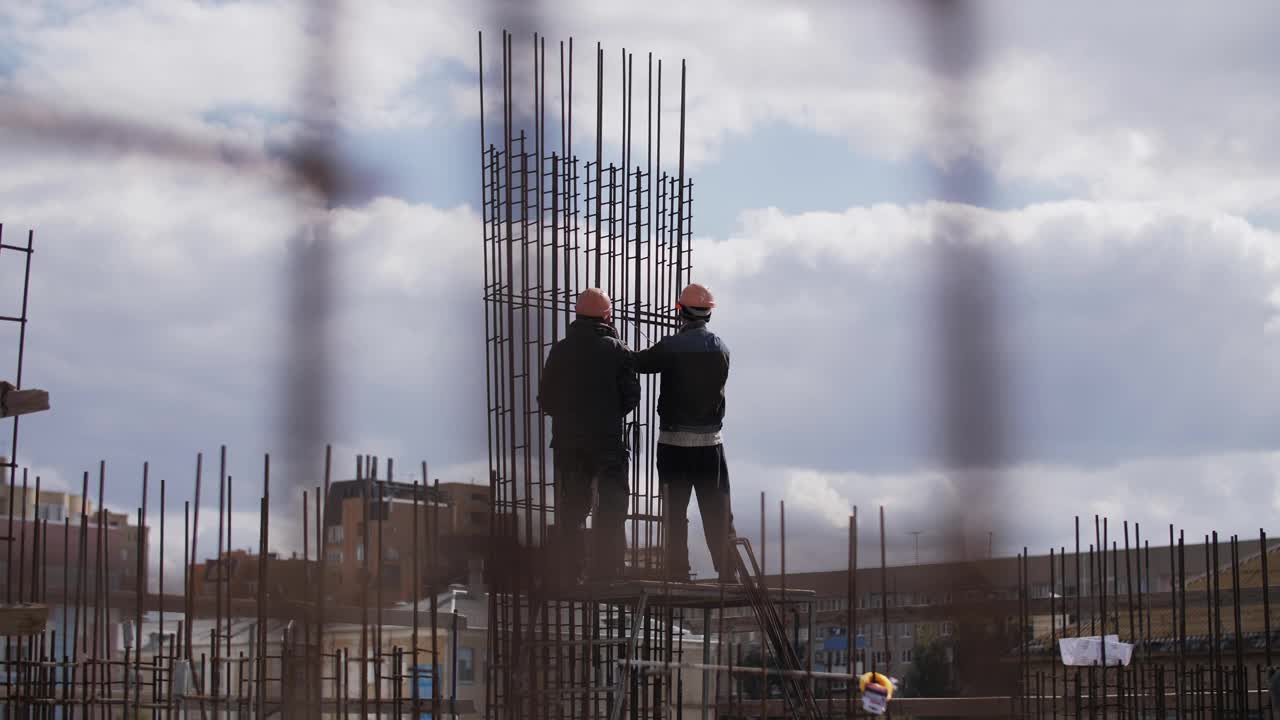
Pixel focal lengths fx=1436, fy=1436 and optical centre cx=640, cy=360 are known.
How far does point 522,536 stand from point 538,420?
73 cm

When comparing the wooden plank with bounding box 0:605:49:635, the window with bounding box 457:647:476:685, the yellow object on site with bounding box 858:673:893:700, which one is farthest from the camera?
the window with bounding box 457:647:476:685

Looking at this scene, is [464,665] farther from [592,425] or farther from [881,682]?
[881,682]

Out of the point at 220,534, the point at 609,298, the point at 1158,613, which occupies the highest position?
the point at 609,298

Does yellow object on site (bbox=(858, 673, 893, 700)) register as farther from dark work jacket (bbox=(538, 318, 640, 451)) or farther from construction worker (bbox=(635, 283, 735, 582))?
dark work jacket (bbox=(538, 318, 640, 451))

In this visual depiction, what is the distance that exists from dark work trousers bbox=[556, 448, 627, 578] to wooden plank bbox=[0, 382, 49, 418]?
2.89 metres

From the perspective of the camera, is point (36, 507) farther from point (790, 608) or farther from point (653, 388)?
point (790, 608)

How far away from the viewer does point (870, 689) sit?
5.66 meters

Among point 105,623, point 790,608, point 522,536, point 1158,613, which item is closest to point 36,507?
point 105,623

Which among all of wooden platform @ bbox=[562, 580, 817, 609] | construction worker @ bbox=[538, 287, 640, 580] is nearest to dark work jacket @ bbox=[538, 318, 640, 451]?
construction worker @ bbox=[538, 287, 640, 580]

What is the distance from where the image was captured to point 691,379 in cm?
837

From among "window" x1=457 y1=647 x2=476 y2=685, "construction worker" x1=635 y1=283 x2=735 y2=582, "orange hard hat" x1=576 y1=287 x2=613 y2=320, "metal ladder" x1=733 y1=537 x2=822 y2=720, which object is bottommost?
"window" x1=457 y1=647 x2=476 y2=685

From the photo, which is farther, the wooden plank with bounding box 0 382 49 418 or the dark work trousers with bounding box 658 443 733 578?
the dark work trousers with bounding box 658 443 733 578

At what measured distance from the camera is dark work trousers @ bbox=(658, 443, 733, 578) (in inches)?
331

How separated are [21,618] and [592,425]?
324 centimetres
